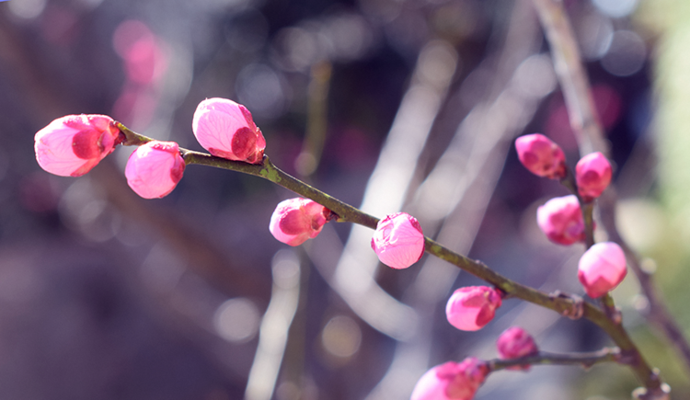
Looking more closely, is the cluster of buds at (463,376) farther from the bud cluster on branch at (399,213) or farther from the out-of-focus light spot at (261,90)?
the out-of-focus light spot at (261,90)

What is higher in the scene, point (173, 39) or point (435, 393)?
point (173, 39)

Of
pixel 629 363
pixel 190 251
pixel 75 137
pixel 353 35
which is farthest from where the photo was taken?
pixel 353 35

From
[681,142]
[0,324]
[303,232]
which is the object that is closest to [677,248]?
[681,142]

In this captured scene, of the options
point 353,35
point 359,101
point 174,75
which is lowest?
point 174,75

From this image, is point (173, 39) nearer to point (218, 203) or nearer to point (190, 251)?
point (218, 203)

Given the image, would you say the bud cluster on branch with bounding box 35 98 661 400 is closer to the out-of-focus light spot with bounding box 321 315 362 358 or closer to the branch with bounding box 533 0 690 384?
the branch with bounding box 533 0 690 384

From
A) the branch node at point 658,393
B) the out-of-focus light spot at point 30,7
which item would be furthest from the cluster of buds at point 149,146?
the out-of-focus light spot at point 30,7

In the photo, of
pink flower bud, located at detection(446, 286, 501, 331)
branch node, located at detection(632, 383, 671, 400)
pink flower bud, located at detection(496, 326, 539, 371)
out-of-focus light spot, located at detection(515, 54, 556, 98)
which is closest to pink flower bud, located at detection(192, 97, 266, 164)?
pink flower bud, located at detection(446, 286, 501, 331)

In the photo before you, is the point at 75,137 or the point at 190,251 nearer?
the point at 75,137
